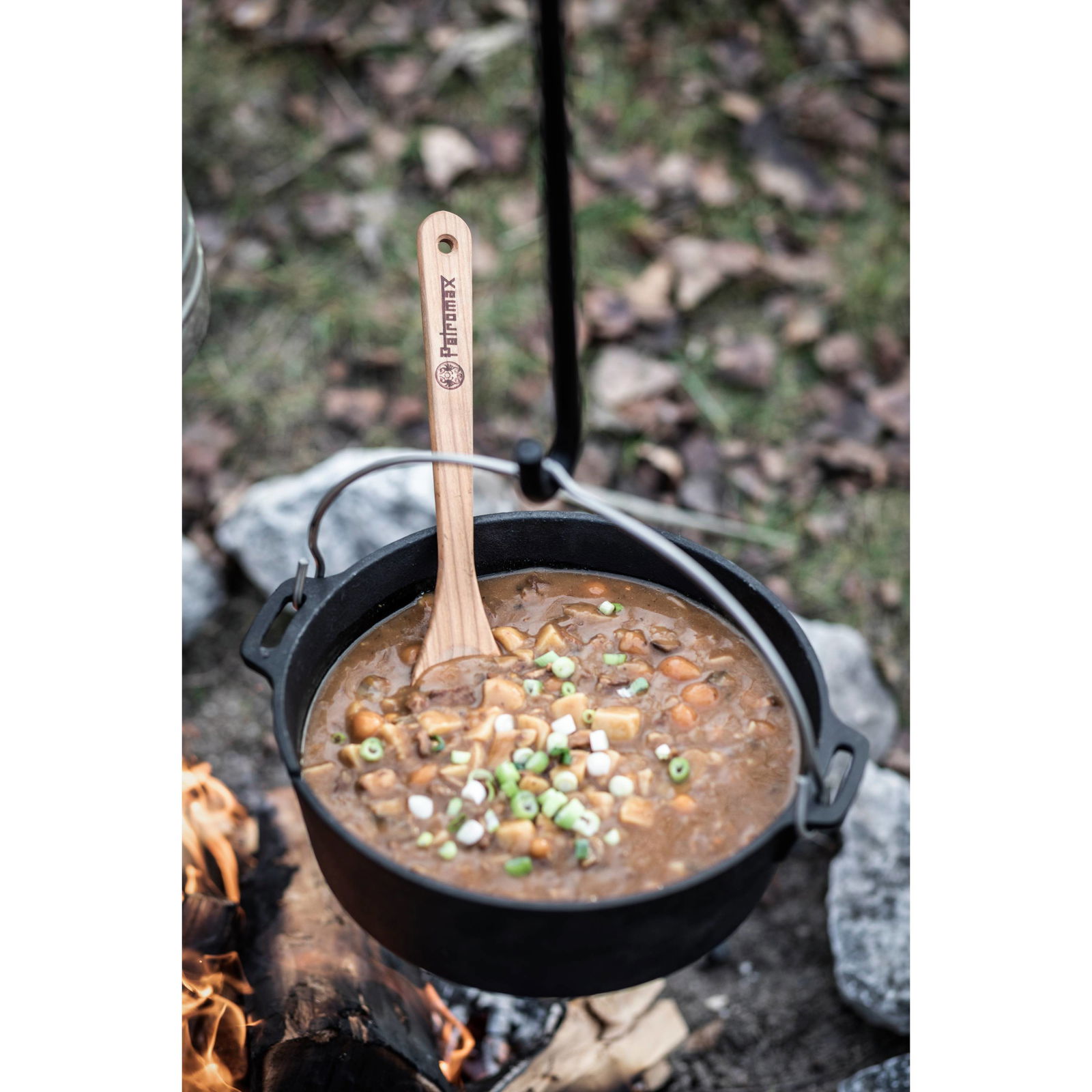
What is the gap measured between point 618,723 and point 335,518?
5.33ft

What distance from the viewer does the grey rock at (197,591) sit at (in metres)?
3.27

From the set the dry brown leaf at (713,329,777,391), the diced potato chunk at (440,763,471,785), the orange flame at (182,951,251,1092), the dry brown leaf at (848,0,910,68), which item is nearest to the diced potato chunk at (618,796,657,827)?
the diced potato chunk at (440,763,471,785)

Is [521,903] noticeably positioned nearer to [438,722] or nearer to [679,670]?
[438,722]

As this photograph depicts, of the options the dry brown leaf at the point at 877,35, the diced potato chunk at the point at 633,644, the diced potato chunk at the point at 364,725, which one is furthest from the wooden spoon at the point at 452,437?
the dry brown leaf at the point at 877,35

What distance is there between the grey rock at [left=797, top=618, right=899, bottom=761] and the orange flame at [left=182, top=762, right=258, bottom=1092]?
162 centimetres

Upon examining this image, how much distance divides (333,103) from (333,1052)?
3720mm

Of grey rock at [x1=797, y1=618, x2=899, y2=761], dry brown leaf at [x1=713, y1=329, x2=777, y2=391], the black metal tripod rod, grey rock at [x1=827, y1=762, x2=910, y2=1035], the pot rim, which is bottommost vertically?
grey rock at [x1=827, y1=762, x2=910, y2=1035]

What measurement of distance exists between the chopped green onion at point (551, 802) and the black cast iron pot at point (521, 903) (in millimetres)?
226

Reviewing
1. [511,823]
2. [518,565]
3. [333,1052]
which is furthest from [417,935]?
[518,565]

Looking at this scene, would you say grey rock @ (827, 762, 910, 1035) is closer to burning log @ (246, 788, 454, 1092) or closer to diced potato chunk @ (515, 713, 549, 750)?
burning log @ (246, 788, 454, 1092)

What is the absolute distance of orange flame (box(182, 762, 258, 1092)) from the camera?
7.09 ft

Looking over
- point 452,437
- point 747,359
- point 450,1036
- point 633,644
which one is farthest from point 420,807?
point 747,359

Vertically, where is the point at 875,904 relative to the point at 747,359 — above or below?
below

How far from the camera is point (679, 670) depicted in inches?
77.1
